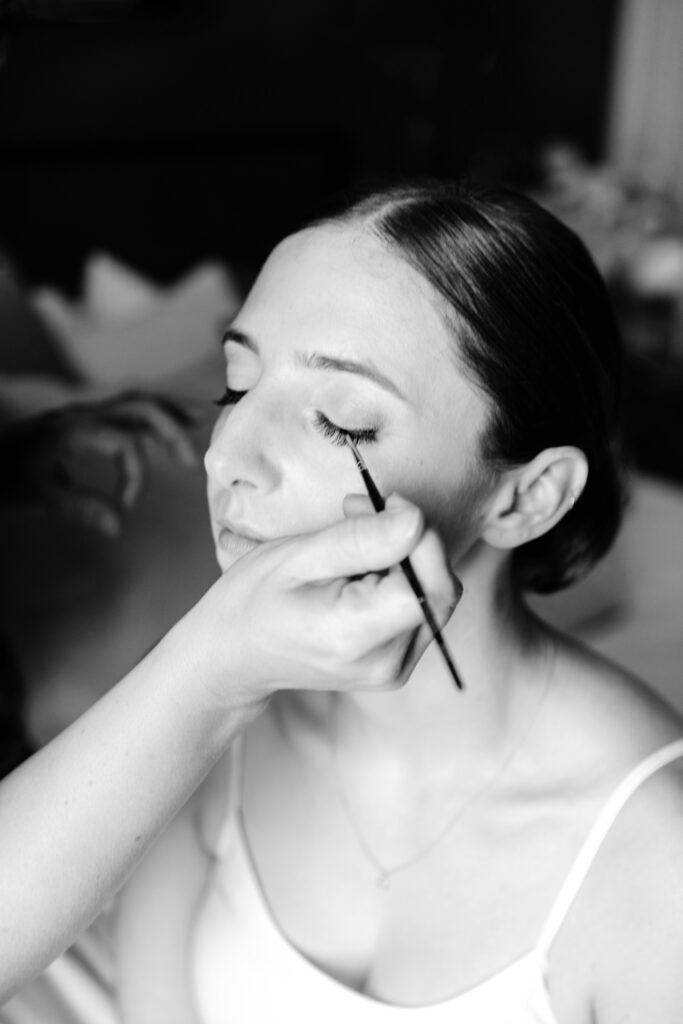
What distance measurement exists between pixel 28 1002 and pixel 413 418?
0.77 m

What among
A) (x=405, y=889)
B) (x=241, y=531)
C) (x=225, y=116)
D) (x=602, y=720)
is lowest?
(x=405, y=889)

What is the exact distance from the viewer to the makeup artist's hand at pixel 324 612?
2.07ft

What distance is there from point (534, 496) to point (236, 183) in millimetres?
2046

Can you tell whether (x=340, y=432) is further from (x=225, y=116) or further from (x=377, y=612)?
(x=225, y=116)

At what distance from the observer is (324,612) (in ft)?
2.11

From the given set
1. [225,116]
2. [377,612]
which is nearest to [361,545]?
[377,612]

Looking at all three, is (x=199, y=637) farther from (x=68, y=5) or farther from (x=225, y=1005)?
(x=68, y=5)

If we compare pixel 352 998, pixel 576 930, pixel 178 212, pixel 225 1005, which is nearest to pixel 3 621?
pixel 225 1005

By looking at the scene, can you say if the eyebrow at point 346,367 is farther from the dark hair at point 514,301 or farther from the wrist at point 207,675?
the wrist at point 207,675

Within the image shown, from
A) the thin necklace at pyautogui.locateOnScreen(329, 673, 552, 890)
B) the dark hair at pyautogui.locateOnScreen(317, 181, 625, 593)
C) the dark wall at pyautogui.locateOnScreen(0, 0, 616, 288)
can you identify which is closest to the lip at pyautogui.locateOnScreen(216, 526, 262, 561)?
the dark hair at pyautogui.locateOnScreen(317, 181, 625, 593)

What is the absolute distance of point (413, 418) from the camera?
0.90 m

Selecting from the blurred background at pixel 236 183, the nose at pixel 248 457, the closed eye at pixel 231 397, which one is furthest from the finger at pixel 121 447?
the nose at pixel 248 457

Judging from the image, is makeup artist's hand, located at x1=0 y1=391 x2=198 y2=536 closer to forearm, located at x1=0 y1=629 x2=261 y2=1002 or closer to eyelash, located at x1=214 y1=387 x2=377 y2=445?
eyelash, located at x1=214 y1=387 x2=377 y2=445

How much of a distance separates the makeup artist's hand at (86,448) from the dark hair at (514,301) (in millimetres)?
444
